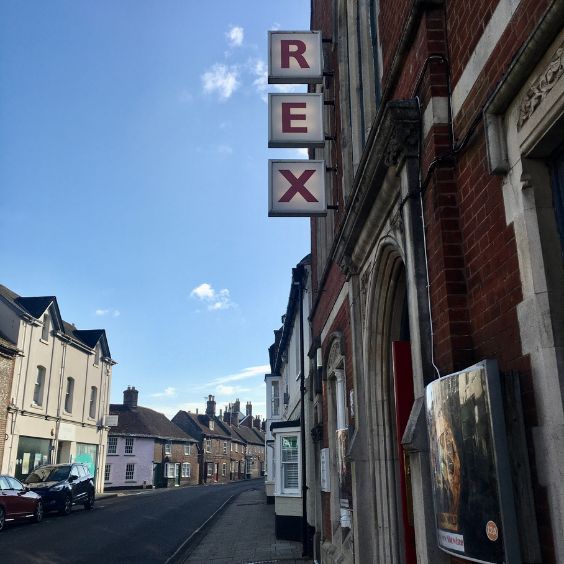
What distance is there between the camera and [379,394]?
6328 mm

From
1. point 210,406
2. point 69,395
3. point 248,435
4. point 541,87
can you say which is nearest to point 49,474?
point 69,395

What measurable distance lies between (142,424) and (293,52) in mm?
46348

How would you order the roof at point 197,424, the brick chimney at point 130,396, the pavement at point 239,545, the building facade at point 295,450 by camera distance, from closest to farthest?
the pavement at point 239,545 < the building facade at point 295,450 < the brick chimney at point 130,396 < the roof at point 197,424

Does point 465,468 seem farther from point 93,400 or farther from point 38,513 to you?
point 93,400

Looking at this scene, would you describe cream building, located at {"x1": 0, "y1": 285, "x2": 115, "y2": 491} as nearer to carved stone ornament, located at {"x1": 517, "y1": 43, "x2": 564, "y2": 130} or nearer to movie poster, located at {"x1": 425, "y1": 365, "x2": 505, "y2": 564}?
movie poster, located at {"x1": 425, "y1": 365, "x2": 505, "y2": 564}

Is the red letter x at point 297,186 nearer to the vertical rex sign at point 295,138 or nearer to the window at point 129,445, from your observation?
the vertical rex sign at point 295,138

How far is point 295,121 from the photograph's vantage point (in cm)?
811

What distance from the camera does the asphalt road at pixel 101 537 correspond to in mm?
11656

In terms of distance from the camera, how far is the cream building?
80.5ft

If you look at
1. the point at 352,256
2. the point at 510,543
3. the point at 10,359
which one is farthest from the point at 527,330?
the point at 10,359

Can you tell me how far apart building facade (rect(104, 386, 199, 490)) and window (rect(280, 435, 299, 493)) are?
34.1 meters

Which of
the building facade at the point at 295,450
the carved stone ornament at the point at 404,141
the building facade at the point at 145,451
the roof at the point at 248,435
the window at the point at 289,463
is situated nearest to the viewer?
the carved stone ornament at the point at 404,141

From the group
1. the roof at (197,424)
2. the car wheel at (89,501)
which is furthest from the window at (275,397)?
the roof at (197,424)

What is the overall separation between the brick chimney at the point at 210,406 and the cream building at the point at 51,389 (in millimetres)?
37027
